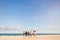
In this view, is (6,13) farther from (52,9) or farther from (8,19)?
(52,9)

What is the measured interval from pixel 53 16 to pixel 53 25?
21 centimetres

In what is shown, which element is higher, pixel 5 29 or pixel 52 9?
pixel 52 9

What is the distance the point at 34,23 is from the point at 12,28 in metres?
0.54

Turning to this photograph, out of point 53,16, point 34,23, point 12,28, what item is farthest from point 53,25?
point 12,28

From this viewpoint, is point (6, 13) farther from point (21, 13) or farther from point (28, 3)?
point (28, 3)

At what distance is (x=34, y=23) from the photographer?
3123 millimetres

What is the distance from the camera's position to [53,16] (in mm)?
3135

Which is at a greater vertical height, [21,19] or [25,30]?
[21,19]

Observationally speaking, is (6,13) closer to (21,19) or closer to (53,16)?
(21,19)

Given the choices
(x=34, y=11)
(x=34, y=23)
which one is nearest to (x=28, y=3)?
(x=34, y=11)

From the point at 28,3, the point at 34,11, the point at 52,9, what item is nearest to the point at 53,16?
the point at 52,9

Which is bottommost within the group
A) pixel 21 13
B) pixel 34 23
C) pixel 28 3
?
pixel 34 23

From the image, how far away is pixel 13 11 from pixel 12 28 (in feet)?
1.34

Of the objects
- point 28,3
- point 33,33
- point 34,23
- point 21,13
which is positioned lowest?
point 33,33
